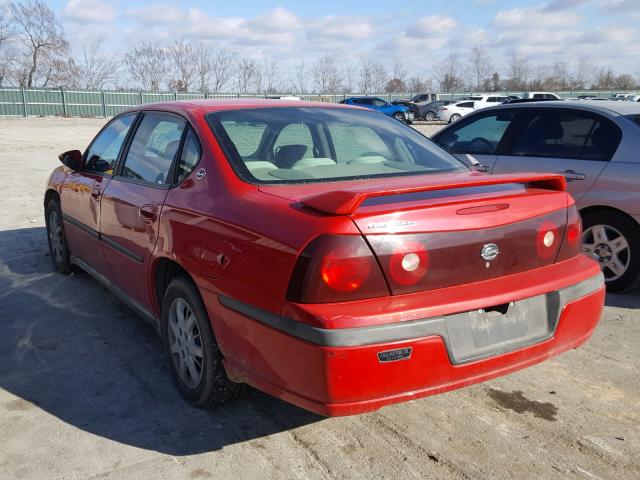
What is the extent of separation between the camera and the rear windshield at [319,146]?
10.5ft

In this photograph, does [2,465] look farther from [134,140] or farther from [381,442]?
[134,140]

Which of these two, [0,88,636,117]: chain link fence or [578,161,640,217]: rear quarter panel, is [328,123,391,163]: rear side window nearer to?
[578,161,640,217]: rear quarter panel

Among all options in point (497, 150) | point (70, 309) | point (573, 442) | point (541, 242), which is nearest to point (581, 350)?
point (573, 442)

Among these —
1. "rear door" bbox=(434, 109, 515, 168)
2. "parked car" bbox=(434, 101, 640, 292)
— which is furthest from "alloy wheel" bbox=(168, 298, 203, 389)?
"rear door" bbox=(434, 109, 515, 168)

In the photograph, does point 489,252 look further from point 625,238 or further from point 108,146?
point 108,146

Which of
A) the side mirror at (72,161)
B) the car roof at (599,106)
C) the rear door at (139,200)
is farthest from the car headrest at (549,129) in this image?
the side mirror at (72,161)

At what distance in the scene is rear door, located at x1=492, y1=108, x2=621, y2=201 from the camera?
16.7ft

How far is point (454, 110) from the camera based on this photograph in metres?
36.5

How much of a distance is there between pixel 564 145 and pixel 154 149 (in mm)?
3529

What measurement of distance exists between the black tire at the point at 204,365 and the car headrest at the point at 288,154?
79cm

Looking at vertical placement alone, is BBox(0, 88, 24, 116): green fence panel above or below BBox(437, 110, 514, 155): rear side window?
above

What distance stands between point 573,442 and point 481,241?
1087 millimetres

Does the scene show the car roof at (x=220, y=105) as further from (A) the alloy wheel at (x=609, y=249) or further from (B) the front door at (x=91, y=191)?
(A) the alloy wheel at (x=609, y=249)

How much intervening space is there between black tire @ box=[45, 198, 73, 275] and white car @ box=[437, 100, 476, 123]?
32.7m
